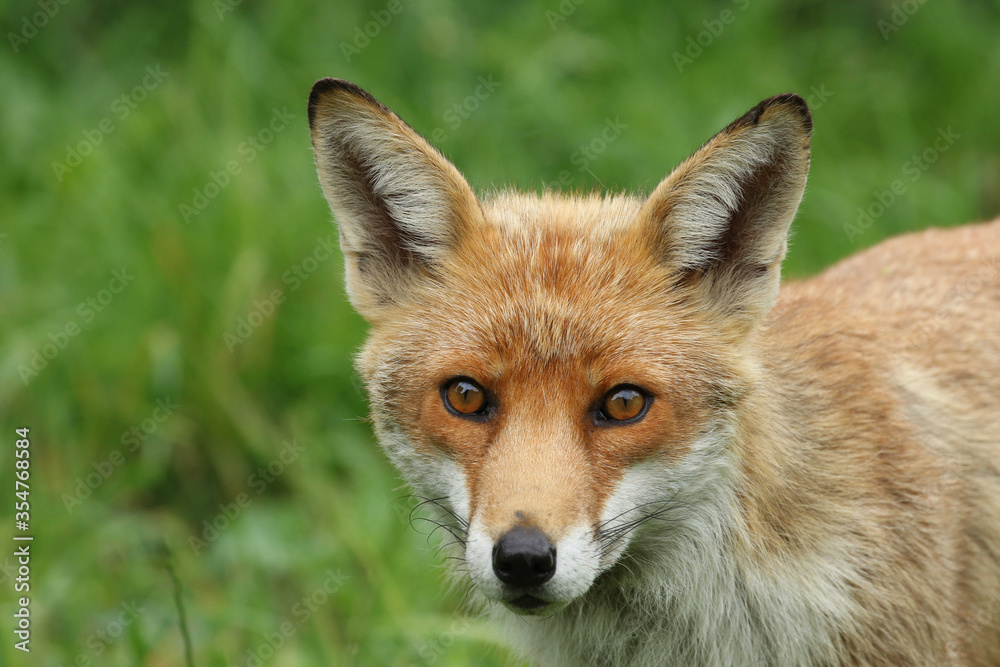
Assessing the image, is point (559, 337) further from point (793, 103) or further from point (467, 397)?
point (793, 103)

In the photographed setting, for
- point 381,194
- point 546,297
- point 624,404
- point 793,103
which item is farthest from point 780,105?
point 381,194

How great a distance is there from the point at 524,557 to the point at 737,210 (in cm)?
173

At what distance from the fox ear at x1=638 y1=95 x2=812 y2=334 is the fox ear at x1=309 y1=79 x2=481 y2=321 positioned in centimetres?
86

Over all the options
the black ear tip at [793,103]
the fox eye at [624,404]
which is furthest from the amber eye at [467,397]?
the black ear tip at [793,103]

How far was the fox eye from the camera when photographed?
3852mm

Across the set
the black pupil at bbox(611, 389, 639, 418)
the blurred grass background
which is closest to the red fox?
the black pupil at bbox(611, 389, 639, 418)

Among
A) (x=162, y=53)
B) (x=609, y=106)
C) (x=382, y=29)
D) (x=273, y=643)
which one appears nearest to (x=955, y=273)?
(x=273, y=643)

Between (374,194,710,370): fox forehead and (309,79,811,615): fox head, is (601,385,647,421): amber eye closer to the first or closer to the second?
(309,79,811,615): fox head

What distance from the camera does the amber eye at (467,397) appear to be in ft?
13.0

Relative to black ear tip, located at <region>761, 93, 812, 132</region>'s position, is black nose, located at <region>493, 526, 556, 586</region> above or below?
below

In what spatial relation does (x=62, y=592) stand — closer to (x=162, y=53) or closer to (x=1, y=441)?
(x=1, y=441)

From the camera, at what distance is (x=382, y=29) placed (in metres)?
10.0

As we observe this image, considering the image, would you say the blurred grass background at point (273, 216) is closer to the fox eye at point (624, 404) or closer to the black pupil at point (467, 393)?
the black pupil at point (467, 393)

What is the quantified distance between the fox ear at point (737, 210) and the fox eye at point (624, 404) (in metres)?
0.61
